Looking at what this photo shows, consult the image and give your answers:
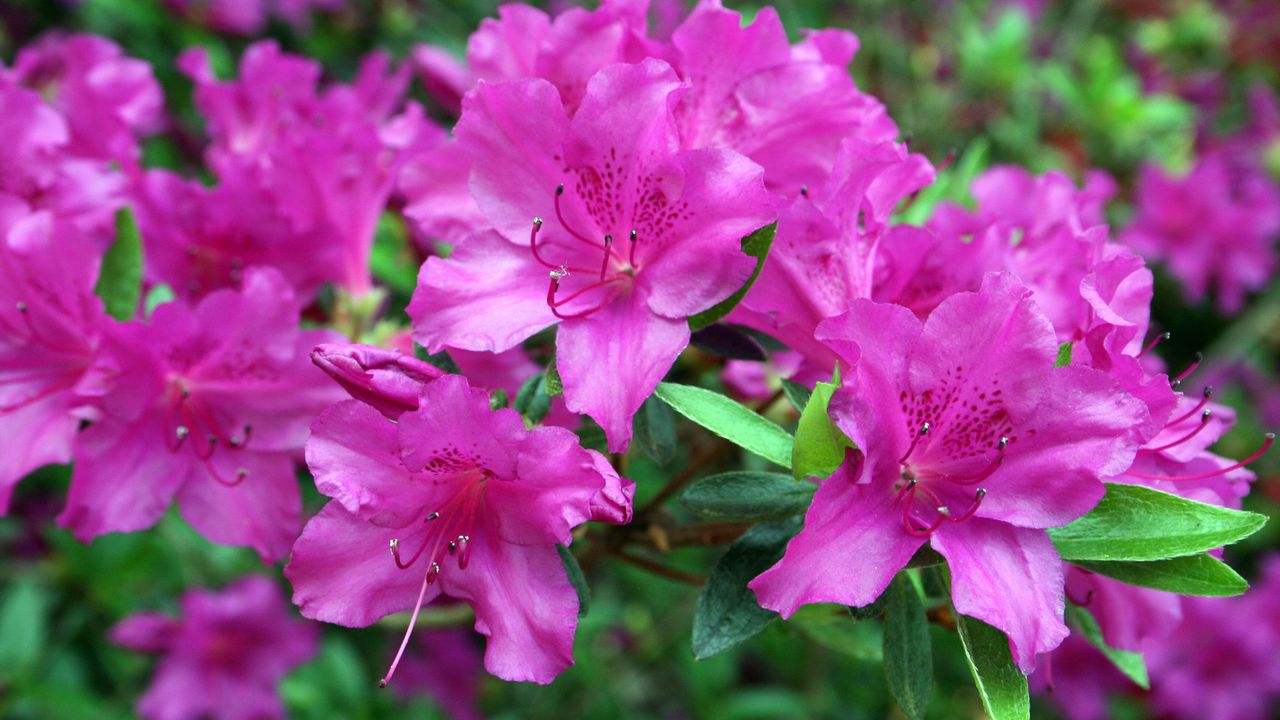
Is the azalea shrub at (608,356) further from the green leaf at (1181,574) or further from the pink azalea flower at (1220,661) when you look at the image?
the pink azalea flower at (1220,661)

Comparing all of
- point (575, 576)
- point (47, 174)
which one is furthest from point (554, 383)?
point (47, 174)

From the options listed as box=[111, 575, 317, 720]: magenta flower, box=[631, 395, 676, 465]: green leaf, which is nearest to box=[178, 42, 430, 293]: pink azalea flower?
box=[631, 395, 676, 465]: green leaf

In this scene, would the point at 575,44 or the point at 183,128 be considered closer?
the point at 575,44

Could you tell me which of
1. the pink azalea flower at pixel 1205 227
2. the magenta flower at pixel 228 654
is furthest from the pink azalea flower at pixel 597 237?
the pink azalea flower at pixel 1205 227

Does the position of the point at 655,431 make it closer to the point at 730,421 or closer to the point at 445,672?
the point at 730,421

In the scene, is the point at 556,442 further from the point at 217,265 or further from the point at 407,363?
the point at 217,265

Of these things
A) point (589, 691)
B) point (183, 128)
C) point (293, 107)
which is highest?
point (293, 107)

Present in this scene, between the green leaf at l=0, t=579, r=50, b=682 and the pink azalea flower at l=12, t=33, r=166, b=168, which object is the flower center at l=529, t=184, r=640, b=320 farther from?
the green leaf at l=0, t=579, r=50, b=682

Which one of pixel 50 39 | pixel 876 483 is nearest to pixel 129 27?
pixel 50 39

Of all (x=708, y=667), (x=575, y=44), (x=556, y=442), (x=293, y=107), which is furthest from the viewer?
(x=708, y=667)
